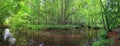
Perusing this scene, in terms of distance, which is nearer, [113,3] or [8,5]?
[8,5]

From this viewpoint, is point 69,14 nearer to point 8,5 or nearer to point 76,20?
point 76,20

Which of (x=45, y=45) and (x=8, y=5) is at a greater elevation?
(x=8, y=5)

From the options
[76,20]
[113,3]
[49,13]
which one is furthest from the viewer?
[76,20]

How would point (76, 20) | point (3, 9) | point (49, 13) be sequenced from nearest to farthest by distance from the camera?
point (3, 9), point (49, 13), point (76, 20)

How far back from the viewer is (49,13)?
51.2 m

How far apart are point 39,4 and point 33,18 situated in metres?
3.31

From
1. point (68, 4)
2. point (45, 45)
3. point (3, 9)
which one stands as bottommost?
point (45, 45)

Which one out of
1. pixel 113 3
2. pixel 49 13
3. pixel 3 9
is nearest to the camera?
pixel 3 9

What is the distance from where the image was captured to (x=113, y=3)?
20125 millimetres

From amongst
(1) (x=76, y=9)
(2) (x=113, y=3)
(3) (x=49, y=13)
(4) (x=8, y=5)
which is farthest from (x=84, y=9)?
(4) (x=8, y=5)

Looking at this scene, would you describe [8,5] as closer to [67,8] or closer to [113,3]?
[113,3]

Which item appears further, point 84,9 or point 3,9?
point 84,9

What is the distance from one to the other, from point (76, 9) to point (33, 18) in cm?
979

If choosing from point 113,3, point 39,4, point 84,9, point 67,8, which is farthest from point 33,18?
point 113,3
